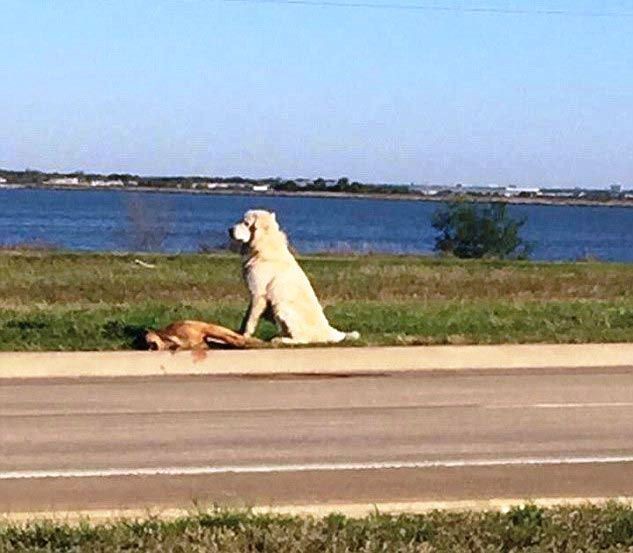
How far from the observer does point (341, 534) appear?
6906mm

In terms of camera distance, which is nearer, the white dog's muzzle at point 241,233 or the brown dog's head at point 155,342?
the brown dog's head at point 155,342

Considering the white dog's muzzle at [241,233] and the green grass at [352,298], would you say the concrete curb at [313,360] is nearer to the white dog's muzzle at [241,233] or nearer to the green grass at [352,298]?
the green grass at [352,298]

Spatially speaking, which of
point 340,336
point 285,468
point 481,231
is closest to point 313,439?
point 285,468

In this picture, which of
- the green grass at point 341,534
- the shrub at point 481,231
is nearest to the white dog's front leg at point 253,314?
the green grass at point 341,534

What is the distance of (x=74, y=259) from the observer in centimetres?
3669

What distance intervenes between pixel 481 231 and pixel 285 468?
131 feet

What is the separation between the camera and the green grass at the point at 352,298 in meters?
16.8

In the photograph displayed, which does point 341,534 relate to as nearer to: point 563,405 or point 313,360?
point 563,405

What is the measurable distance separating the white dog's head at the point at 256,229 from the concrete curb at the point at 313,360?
127 cm

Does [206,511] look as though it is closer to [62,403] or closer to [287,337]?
[62,403]

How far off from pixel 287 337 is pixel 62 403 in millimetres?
3715

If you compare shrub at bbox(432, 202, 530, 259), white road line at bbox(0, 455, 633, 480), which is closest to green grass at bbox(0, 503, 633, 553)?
white road line at bbox(0, 455, 633, 480)

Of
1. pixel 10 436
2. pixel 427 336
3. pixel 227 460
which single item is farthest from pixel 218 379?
pixel 227 460

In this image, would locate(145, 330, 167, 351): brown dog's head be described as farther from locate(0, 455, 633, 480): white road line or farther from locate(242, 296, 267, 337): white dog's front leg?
locate(0, 455, 633, 480): white road line
